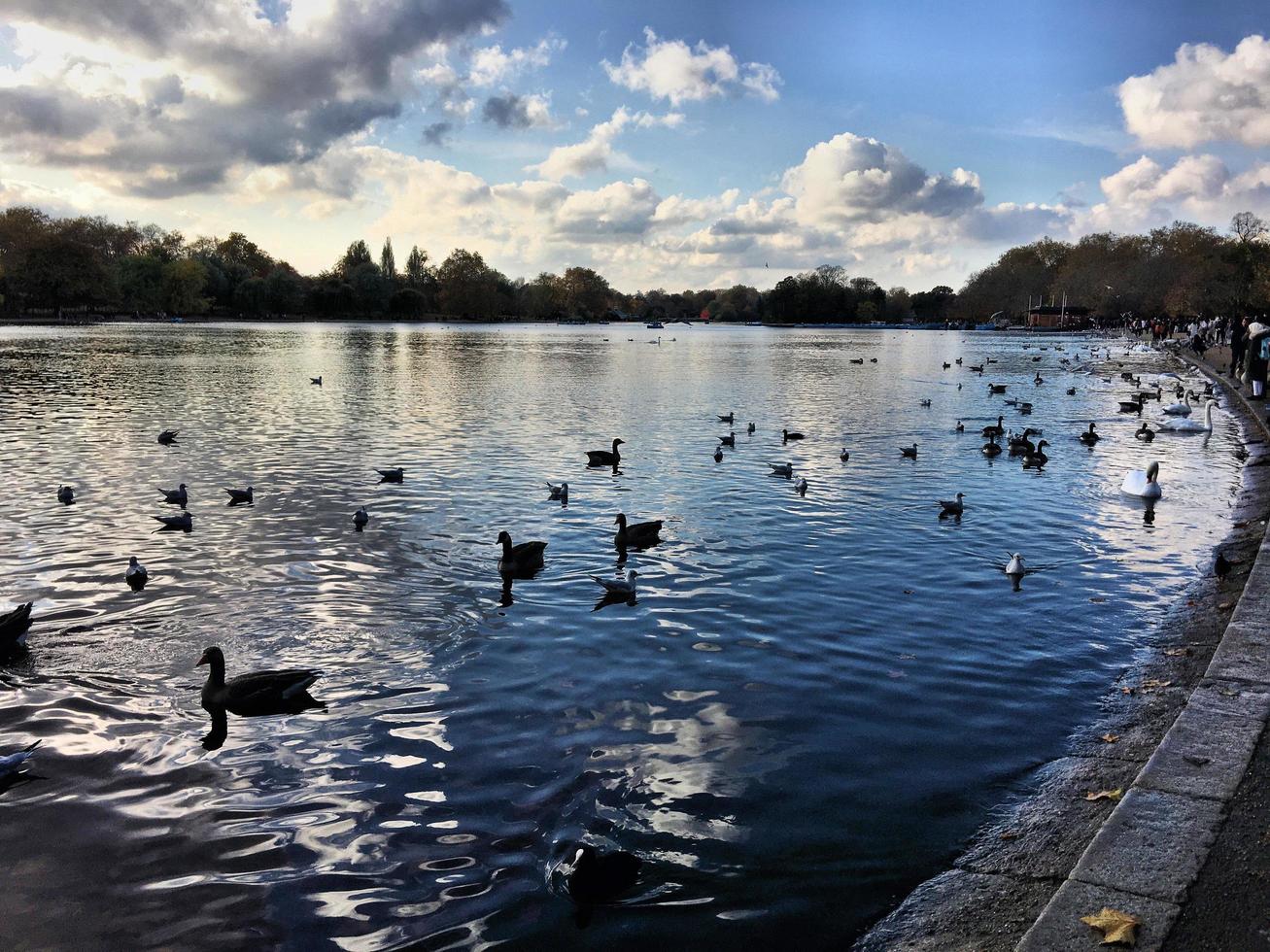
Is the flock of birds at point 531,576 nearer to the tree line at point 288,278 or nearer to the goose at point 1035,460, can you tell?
the goose at point 1035,460

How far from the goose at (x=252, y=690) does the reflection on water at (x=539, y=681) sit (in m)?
0.17

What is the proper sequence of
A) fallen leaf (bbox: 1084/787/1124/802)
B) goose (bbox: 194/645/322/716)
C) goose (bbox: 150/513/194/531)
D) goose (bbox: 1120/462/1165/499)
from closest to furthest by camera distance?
fallen leaf (bbox: 1084/787/1124/802), goose (bbox: 194/645/322/716), goose (bbox: 150/513/194/531), goose (bbox: 1120/462/1165/499)

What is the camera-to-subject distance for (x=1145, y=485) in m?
18.1

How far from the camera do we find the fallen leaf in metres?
6.38

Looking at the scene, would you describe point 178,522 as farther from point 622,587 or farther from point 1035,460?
point 1035,460

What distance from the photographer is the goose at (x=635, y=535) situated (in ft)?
45.8

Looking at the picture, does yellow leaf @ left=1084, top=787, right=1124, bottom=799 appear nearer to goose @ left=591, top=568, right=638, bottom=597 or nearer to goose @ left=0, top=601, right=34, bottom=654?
goose @ left=591, top=568, right=638, bottom=597

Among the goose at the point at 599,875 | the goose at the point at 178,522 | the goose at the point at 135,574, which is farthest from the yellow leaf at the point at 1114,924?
the goose at the point at 178,522

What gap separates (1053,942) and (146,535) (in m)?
14.3

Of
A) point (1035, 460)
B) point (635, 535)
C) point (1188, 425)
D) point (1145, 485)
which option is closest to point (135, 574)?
point (635, 535)

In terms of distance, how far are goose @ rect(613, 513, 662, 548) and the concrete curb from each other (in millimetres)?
7897

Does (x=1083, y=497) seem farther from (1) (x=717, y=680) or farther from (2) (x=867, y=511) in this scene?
(1) (x=717, y=680)

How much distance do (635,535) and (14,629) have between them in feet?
26.2

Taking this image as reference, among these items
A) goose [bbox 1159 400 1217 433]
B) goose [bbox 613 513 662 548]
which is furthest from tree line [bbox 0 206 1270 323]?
goose [bbox 613 513 662 548]
